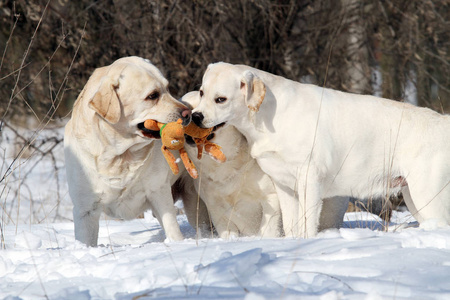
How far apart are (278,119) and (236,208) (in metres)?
1.12

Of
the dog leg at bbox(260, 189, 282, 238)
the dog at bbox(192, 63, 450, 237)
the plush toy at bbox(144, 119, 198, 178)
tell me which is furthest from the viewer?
the dog leg at bbox(260, 189, 282, 238)

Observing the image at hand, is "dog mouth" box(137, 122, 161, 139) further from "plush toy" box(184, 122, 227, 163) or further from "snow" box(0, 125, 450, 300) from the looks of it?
"snow" box(0, 125, 450, 300)

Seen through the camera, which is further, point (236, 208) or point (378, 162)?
point (236, 208)

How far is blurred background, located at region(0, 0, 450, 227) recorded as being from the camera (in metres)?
8.98

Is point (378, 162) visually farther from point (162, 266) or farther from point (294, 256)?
point (162, 266)

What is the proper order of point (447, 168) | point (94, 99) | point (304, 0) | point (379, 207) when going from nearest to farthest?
point (94, 99), point (447, 168), point (379, 207), point (304, 0)

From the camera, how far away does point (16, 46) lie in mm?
9484

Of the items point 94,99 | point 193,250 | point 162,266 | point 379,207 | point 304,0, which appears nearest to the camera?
point 162,266

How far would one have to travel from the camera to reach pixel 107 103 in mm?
4223

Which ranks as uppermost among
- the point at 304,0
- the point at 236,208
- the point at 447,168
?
the point at 304,0

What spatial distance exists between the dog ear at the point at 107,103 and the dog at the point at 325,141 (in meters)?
0.65

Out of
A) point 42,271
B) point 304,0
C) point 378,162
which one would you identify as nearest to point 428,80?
point 304,0

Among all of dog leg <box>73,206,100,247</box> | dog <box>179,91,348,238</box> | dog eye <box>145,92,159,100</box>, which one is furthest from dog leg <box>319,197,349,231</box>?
dog leg <box>73,206,100,247</box>

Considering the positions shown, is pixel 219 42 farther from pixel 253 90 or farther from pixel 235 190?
pixel 253 90
